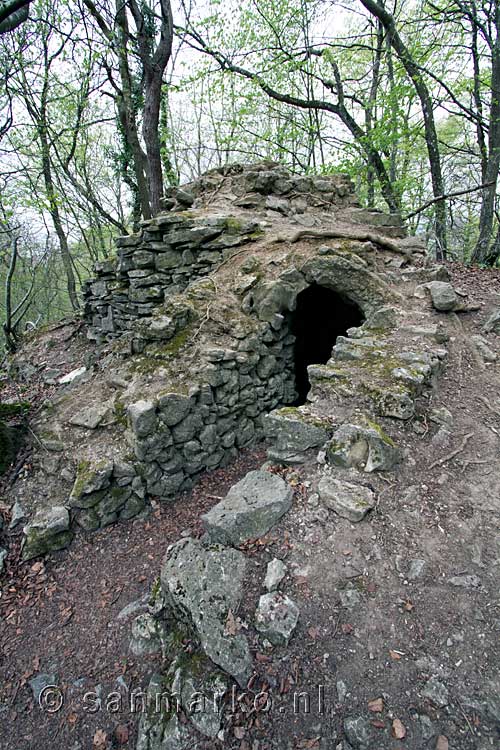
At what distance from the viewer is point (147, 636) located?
2762mm

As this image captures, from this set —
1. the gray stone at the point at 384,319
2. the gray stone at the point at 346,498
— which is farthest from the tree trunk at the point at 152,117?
the gray stone at the point at 346,498

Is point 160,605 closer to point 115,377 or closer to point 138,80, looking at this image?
point 115,377

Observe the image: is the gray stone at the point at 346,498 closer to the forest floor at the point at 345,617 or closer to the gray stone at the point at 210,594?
the forest floor at the point at 345,617

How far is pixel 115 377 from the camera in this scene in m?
4.99

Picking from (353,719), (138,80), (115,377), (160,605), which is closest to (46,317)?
(138,80)

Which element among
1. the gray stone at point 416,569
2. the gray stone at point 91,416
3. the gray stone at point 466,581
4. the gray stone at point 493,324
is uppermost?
the gray stone at point 493,324

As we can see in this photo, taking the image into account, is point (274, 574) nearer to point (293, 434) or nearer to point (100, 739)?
point (293, 434)

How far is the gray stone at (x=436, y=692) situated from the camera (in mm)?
1773

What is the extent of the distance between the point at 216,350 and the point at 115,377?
1.49 meters

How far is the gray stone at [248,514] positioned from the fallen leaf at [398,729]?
1.24m

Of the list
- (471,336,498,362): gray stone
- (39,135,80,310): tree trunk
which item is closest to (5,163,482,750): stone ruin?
(471,336,498,362): gray stone

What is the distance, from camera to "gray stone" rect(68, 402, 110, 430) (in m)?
4.47

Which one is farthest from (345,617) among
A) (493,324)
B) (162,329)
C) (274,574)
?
(493,324)

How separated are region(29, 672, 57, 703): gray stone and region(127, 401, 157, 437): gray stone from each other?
2.16m
